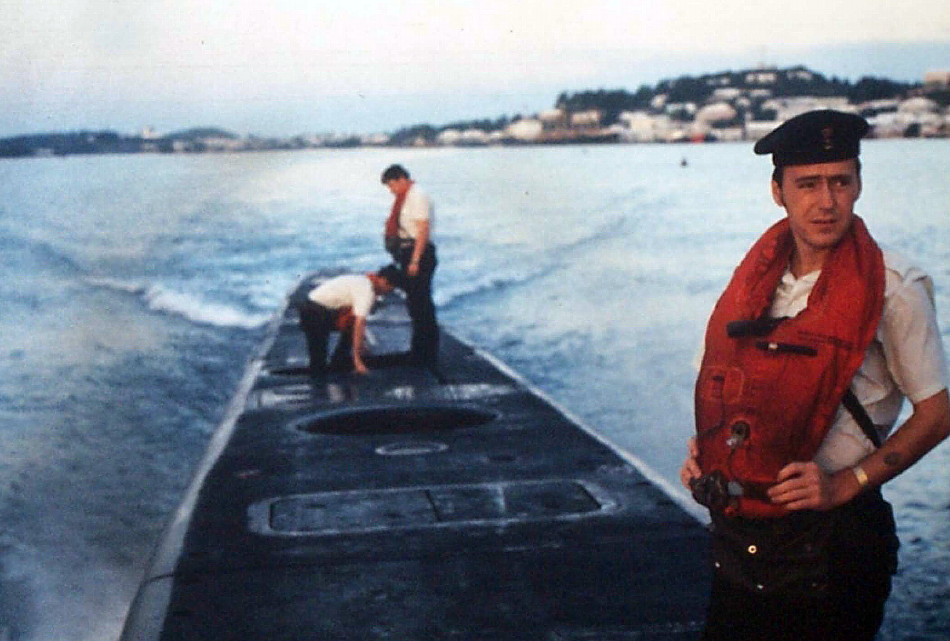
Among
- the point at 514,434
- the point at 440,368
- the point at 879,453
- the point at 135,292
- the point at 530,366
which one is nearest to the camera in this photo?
the point at 879,453

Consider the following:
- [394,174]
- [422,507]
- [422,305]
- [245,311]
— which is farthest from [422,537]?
[245,311]

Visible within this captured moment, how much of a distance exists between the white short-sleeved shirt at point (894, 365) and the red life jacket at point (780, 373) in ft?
0.12

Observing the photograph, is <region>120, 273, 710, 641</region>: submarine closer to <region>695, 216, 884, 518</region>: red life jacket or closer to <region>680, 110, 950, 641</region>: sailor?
<region>680, 110, 950, 641</region>: sailor

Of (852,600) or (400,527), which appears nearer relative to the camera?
(852,600)

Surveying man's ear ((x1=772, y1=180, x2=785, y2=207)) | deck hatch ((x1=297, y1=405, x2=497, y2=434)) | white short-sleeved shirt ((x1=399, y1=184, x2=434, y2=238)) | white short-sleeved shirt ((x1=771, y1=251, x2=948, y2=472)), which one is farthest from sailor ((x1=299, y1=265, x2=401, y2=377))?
white short-sleeved shirt ((x1=771, y1=251, x2=948, y2=472))

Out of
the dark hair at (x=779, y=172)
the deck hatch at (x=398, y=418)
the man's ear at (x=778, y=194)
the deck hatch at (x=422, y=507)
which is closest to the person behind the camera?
the dark hair at (x=779, y=172)

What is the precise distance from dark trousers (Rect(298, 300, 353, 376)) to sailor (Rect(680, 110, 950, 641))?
24.5ft

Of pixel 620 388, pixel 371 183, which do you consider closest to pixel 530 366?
pixel 620 388

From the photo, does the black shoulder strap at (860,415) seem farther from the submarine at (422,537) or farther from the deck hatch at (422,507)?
the deck hatch at (422,507)

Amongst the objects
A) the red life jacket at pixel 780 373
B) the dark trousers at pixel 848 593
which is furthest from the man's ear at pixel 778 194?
the dark trousers at pixel 848 593

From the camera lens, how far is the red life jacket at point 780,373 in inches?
100.0

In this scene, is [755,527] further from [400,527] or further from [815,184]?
[400,527]

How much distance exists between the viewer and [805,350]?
101 inches

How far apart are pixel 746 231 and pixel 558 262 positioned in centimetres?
987
